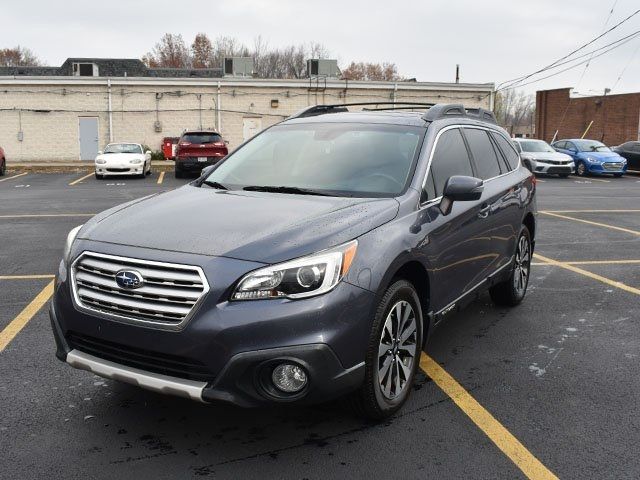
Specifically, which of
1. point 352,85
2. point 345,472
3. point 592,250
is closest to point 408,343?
point 345,472

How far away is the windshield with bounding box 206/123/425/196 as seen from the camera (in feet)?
13.4

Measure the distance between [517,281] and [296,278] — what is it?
3.52 metres

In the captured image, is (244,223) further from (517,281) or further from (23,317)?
(517,281)

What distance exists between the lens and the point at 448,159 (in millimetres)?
4504

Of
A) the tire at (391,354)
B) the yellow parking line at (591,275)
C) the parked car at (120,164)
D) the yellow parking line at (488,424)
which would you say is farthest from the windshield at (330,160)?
the parked car at (120,164)

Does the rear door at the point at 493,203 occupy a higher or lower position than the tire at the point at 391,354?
higher

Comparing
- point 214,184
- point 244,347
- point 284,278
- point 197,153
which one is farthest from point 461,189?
point 197,153

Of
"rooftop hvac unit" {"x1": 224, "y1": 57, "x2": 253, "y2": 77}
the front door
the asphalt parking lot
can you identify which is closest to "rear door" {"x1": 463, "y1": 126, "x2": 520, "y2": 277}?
the asphalt parking lot

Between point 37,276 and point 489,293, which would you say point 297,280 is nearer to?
point 489,293

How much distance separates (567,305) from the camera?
19.7 feet

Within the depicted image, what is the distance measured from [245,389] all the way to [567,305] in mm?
4091

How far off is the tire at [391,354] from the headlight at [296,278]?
1.28 ft

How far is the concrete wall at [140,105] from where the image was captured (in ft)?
108

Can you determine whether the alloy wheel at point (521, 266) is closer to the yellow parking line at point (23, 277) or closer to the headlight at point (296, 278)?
the headlight at point (296, 278)
